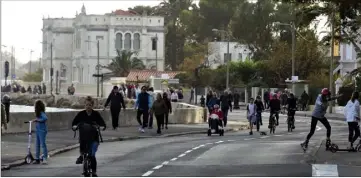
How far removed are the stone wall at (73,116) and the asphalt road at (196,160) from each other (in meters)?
3.95

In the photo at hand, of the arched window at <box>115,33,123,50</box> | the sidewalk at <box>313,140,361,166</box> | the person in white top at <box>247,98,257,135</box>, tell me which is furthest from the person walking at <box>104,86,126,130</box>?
the arched window at <box>115,33,123,50</box>

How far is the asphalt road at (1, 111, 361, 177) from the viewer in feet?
59.9

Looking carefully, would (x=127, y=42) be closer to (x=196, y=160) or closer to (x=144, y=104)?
(x=144, y=104)

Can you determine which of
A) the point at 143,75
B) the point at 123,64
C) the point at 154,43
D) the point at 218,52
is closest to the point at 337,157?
the point at 143,75

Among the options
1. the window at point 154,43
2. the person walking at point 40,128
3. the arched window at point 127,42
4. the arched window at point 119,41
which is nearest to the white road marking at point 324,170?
the person walking at point 40,128

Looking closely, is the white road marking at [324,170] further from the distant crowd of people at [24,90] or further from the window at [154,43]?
the distant crowd of people at [24,90]

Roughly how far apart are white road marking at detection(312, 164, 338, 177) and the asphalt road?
20mm

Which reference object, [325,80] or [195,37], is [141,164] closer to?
[325,80]

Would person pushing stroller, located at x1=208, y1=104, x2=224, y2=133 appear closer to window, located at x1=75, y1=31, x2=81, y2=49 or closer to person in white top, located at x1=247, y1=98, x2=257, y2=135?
person in white top, located at x1=247, y1=98, x2=257, y2=135

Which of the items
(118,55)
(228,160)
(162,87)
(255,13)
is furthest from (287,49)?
(228,160)

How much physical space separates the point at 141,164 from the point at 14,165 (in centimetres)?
282

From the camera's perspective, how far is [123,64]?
104250 millimetres

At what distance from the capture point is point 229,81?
8138 cm

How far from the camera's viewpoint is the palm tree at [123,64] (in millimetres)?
104562
